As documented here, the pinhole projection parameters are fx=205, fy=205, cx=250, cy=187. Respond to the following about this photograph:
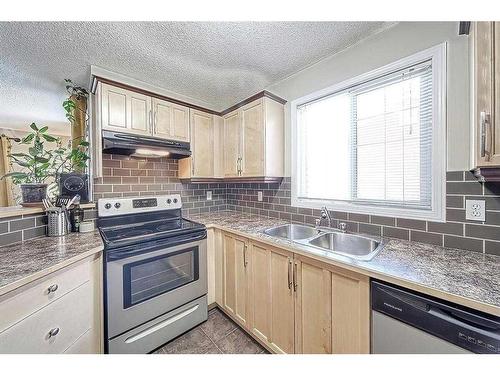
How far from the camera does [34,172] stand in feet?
5.60

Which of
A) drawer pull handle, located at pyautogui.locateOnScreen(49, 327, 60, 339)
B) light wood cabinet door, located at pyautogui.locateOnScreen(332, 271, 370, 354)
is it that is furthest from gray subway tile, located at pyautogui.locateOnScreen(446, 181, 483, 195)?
drawer pull handle, located at pyautogui.locateOnScreen(49, 327, 60, 339)

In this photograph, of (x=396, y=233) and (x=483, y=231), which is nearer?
(x=483, y=231)

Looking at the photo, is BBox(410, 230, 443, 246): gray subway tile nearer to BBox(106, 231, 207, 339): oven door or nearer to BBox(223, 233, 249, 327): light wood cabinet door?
BBox(223, 233, 249, 327): light wood cabinet door

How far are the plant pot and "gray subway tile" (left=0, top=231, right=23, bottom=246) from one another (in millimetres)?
339

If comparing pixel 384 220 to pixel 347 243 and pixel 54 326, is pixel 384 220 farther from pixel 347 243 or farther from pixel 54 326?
pixel 54 326

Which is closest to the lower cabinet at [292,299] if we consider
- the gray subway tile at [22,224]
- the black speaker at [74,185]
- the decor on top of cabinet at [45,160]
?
the black speaker at [74,185]

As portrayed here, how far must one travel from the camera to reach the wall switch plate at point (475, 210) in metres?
1.11

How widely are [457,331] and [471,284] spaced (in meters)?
0.19

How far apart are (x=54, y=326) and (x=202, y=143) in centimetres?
187

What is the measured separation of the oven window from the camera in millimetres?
1470

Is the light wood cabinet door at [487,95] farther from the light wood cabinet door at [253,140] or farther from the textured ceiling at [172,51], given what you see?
the light wood cabinet door at [253,140]

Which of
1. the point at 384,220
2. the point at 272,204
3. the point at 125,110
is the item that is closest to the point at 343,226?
the point at 384,220

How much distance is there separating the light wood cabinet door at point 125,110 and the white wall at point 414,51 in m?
1.57
